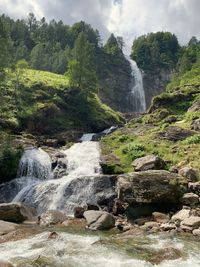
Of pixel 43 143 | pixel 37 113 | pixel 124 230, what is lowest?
pixel 124 230

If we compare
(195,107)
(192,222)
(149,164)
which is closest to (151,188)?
(192,222)

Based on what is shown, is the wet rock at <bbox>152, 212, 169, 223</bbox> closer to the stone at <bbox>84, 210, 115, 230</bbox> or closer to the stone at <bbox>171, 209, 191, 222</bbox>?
the stone at <bbox>171, 209, 191, 222</bbox>

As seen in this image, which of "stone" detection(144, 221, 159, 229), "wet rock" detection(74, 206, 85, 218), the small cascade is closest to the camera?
"stone" detection(144, 221, 159, 229)

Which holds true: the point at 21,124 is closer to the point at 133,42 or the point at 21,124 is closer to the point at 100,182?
the point at 100,182

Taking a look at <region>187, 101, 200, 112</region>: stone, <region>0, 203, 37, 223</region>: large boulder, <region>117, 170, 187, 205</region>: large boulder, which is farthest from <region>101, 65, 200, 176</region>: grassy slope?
<region>0, 203, 37, 223</region>: large boulder

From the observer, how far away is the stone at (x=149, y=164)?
4156cm

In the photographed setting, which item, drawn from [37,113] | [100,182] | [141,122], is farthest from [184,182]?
[37,113]

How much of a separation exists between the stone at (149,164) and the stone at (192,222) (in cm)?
1127

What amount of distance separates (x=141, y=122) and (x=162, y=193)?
119 feet

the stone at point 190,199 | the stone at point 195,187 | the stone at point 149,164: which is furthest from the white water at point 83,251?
the stone at point 149,164

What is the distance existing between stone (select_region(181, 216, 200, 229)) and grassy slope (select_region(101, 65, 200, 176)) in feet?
38.4

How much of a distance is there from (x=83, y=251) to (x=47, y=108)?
180ft

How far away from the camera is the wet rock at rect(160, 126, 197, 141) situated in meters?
53.2

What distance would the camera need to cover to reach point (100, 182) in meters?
39.9
